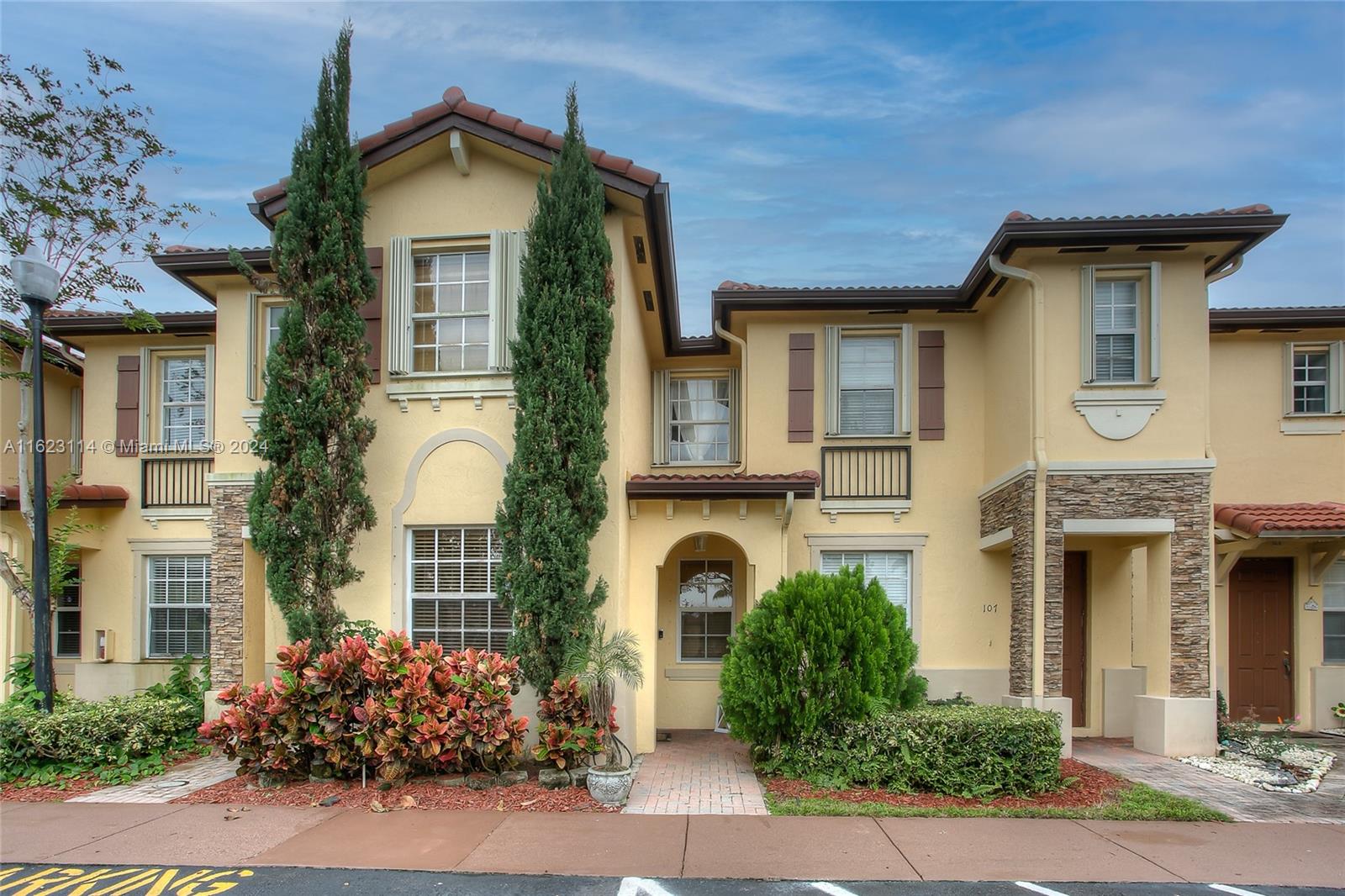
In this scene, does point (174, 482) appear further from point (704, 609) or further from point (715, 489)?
point (715, 489)

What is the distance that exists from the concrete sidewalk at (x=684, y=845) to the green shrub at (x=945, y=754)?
27.4 inches

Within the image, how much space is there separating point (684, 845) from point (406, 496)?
4944 millimetres

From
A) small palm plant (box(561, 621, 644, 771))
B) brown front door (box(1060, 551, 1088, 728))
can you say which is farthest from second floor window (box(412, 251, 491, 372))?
brown front door (box(1060, 551, 1088, 728))

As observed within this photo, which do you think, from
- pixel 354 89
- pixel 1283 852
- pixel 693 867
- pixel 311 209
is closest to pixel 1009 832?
pixel 1283 852

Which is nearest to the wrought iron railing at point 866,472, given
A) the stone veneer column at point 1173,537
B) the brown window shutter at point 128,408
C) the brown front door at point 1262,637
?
the stone veneer column at point 1173,537

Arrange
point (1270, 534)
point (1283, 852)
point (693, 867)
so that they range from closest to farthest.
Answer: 1. point (693, 867)
2. point (1283, 852)
3. point (1270, 534)

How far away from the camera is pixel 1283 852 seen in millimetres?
6555

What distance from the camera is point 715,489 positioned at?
10164 mm

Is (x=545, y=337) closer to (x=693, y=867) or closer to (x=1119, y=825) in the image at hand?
(x=693, y=867)

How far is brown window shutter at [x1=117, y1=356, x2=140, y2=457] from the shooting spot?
1323 centimetres

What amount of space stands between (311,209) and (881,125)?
8496mm

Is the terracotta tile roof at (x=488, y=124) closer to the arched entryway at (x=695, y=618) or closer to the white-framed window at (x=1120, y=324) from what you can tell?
the arched entryway at (x=695, y=618)

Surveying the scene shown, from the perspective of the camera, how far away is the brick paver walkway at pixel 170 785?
7980 mm

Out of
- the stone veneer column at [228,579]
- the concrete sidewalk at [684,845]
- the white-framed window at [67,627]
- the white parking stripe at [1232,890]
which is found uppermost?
the stone veneer column at [228,579]
